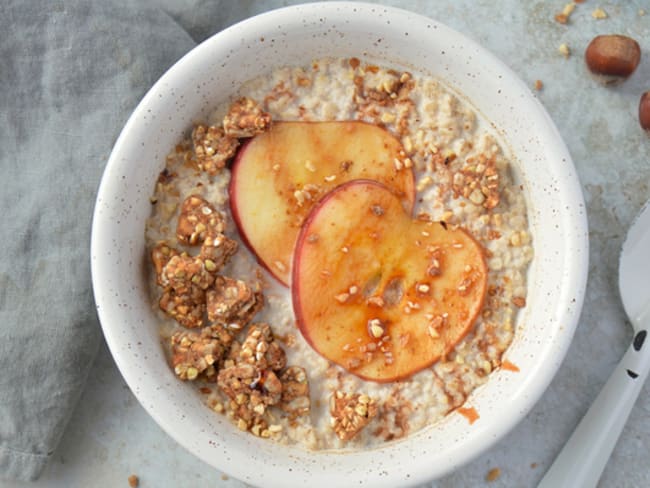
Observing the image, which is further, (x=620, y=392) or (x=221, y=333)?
(x=620, y=392)

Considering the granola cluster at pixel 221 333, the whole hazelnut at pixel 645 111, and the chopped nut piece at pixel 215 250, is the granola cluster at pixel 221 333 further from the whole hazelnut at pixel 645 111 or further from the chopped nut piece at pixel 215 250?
the whole hazelnut at pixel 645 111

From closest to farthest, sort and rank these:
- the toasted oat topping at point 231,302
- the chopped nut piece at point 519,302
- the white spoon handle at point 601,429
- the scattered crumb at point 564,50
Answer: the toasted oat topping at point 231,302, the chopped nut piece at point 519,302, the white spoon handle at point 601,429, the scattered crumb at point 564,50

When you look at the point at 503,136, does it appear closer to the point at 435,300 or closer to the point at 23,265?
the point at 435,300

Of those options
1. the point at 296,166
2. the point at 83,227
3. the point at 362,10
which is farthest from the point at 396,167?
the point at 83,227

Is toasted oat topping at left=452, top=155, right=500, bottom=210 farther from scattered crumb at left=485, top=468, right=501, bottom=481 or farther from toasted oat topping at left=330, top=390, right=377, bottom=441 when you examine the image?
scattered crumb at left=485, top=468, right=501, bottom=481

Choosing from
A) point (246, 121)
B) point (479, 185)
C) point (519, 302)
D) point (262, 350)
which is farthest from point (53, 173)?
point (519, 302)

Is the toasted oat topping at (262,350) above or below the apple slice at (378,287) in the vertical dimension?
below

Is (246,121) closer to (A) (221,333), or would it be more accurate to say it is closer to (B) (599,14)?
(A) (221,333)

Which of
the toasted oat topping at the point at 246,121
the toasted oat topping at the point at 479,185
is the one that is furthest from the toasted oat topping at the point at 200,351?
the toasted oat topping at the point at 479,185
